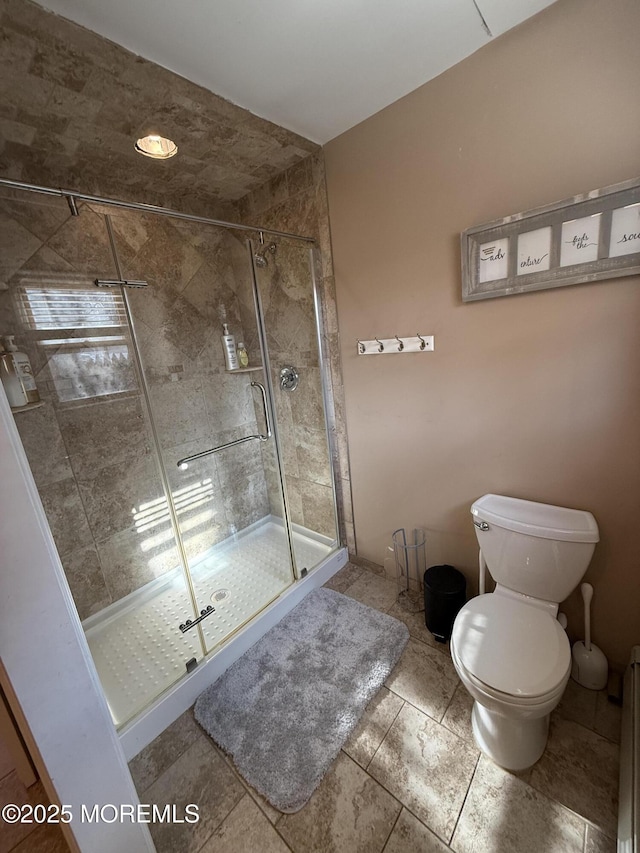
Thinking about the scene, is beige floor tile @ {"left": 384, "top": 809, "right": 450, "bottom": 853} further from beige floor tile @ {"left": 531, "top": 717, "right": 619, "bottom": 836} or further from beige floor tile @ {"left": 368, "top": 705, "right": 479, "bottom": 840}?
beige floor tile @ {"left": 531, "top": 717, "right": 619, "bottom": 836}

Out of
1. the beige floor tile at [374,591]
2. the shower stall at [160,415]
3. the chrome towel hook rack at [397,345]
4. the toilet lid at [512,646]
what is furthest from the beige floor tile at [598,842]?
the chrome towel hook rack at [397,345]

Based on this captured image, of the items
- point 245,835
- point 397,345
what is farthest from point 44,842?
point 397,345

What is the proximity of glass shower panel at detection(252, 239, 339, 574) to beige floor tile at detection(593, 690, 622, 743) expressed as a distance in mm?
1446

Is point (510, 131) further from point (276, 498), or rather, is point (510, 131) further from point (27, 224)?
point (276, 498)

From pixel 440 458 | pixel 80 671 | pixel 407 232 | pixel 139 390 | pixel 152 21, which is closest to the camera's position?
pixel 80 671

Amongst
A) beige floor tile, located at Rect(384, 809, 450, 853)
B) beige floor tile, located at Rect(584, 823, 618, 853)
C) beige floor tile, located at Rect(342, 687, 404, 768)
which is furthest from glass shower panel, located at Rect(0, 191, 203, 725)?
beige floor tile, located at Rect(584, 823, 618, 853)

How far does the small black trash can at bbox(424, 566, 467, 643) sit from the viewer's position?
162cm

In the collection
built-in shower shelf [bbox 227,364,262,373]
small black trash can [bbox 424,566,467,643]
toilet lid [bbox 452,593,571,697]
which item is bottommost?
small black trash can [bbox 424,566,467,643]

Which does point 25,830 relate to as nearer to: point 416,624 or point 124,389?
point 416,624

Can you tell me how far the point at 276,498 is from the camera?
2.73 meters

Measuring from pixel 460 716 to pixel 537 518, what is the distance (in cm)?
85

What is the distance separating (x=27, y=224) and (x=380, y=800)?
9.12 ft

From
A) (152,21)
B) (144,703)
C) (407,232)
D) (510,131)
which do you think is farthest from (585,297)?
(144,703)

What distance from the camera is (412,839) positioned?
1.02m
